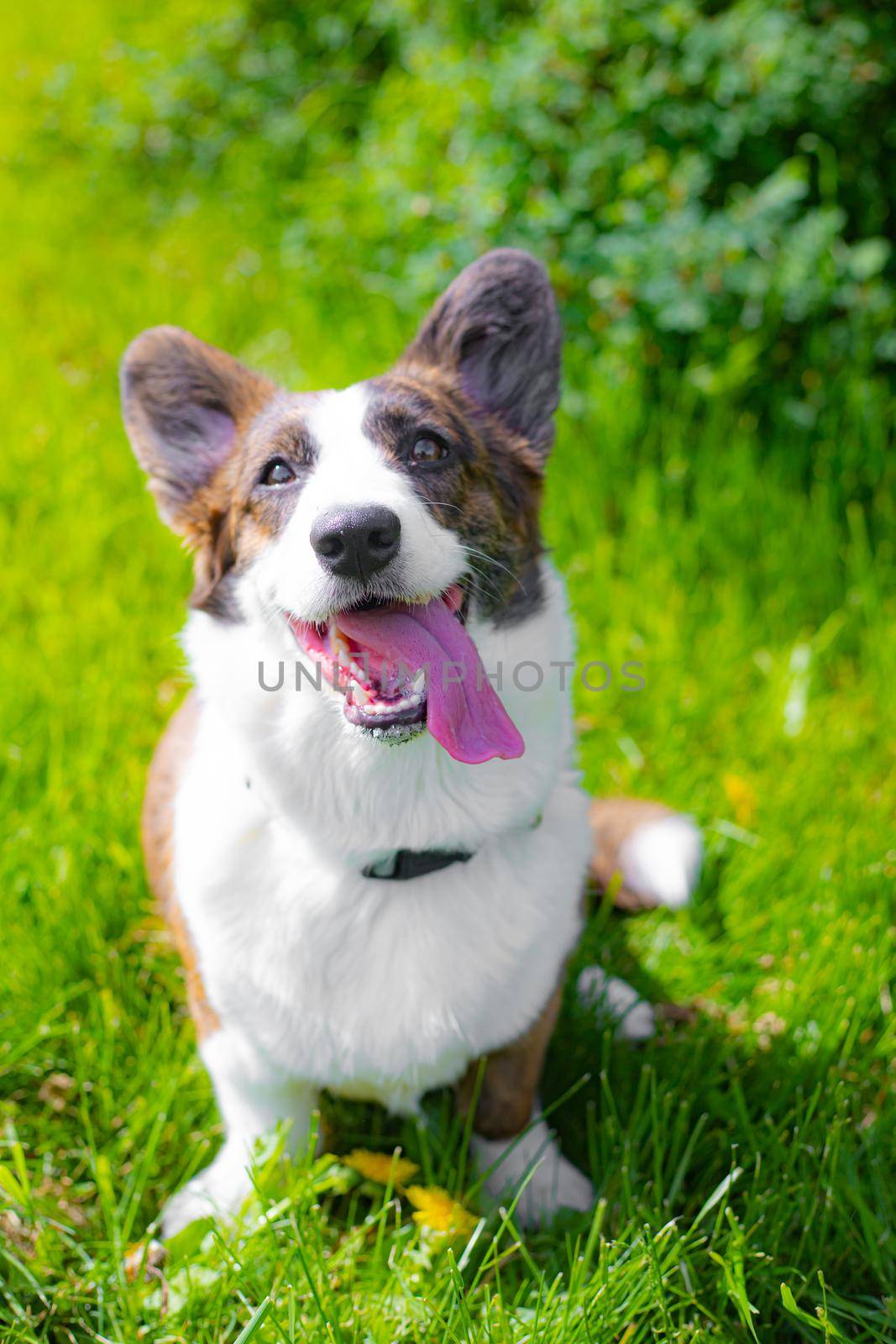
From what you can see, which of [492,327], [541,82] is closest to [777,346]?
[541,82]

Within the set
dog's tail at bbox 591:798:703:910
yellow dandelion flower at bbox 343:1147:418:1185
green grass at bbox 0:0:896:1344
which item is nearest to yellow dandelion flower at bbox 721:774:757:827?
green grass at bbox 0:0:896:1344

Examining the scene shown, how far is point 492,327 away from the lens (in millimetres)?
2473

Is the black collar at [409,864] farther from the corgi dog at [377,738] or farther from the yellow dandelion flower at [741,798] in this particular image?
the yellow dandelion flower at [741,798]

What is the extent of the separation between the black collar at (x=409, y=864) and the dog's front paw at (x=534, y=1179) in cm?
65

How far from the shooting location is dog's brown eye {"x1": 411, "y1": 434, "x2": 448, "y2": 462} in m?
2.20

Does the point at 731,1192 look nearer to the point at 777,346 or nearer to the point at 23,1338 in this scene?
the point at 23,1338

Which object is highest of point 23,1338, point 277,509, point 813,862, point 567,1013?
point 277,509

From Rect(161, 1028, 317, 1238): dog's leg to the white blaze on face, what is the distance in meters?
0.92

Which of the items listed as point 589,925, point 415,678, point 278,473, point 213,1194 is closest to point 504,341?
point 278,473

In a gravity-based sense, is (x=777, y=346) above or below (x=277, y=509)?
above

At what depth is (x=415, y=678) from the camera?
6.66ft

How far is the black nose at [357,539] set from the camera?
6.29 ft

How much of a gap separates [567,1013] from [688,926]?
16.4 inches

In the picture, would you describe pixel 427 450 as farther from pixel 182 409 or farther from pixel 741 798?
pixel 741 798
